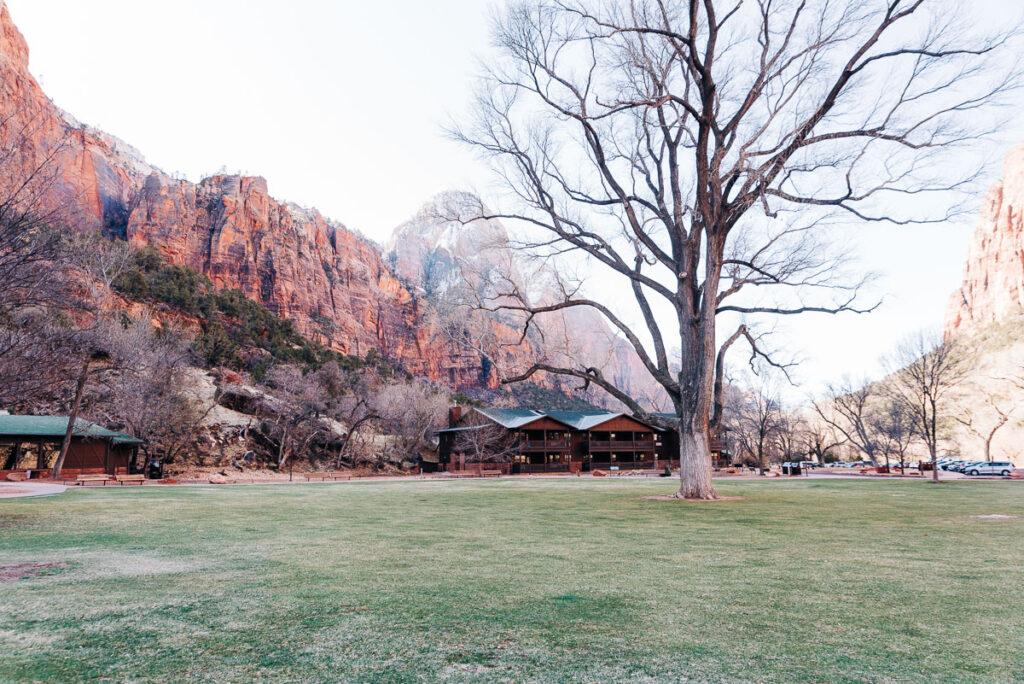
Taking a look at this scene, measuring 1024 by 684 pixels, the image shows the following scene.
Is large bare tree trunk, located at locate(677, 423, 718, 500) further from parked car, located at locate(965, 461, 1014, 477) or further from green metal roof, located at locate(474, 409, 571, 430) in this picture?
parked car, located at locate(965, 461, 1014, 477)

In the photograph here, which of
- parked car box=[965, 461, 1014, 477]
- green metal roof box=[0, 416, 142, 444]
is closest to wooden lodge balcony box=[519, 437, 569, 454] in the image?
green metal roof box=[0, 416, 142, 444]

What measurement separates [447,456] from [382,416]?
9158 mm

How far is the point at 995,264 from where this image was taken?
11631 cm

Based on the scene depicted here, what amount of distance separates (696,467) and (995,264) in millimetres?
132961

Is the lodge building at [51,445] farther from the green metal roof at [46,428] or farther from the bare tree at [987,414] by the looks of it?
the bare tree at [987,414]

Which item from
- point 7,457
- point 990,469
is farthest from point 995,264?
point 7,457

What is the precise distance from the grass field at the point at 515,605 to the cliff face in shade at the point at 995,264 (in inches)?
4879

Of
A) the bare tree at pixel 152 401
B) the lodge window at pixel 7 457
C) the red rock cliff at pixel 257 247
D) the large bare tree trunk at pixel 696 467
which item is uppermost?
the red rock cliff at pixel 257 247

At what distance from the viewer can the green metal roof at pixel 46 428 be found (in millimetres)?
33344

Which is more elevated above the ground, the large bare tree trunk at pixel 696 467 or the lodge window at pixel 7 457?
the large bare tree trunk at pixel 696 467

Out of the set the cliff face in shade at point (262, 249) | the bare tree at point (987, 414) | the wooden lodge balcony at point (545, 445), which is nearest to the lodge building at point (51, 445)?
the wooden lodge balcony at point (545, 445)

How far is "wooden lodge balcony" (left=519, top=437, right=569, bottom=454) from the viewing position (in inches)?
2172

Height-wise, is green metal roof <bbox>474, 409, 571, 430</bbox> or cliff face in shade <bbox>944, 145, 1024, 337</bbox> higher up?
cliff face in shade <bbox>944, 145, 1024, 337</bbox>

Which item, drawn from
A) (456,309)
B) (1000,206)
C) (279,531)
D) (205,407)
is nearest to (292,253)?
(205,407)
